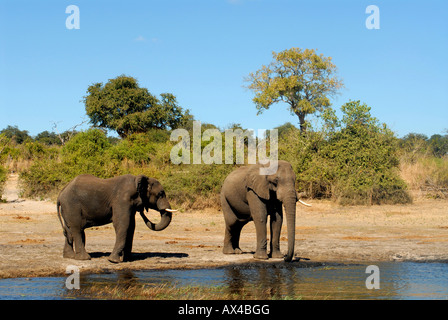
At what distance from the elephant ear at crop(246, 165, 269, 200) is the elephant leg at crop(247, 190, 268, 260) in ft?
0.59

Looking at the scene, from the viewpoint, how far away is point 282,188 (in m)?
11.8

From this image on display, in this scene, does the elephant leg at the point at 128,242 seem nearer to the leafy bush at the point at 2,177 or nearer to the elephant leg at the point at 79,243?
the elephant leg at the point at 79,243

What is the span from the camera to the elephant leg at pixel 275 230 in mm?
12469

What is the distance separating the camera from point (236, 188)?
1298cm

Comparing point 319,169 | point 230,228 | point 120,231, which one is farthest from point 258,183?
point 319,169

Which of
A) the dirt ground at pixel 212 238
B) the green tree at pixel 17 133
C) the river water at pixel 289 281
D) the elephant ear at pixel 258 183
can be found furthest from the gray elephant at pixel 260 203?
the green tree at pixel 17 133

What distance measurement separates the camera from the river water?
31.4 feet

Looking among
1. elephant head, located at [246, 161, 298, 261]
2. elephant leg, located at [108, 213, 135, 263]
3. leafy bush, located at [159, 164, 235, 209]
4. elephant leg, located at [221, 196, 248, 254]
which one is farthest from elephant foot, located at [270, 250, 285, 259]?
leafy bush, located at [159, 164, 235, 209]

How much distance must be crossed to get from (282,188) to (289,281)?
2.06m

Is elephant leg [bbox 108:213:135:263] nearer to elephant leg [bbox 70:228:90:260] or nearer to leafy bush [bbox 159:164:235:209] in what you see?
elephant leg [bbox 70:228:90:260]

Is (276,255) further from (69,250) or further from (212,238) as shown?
(69,250)
